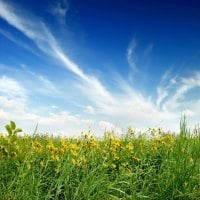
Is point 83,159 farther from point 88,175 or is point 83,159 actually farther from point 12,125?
point 12,125

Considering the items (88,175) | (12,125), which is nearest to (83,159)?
(88,175)

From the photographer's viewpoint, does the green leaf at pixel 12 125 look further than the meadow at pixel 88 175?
Yes

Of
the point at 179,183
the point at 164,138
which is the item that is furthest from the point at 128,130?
the point at 179,183

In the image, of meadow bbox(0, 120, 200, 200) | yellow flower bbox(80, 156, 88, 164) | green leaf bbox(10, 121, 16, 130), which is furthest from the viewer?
yellow flower bbox(80, 156, 88, 164)

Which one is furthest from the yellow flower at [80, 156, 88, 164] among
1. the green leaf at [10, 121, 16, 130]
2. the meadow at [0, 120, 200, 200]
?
the green leaf at [10, 121, 16, 130]

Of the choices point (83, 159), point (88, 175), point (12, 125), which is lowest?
point (88, 175)

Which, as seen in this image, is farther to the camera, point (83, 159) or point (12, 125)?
point (83, 159)

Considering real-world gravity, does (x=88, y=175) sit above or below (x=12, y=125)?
below

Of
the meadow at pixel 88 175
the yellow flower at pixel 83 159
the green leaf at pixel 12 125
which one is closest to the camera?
the meadow at pixel 88 175

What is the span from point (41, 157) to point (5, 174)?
1318 mm

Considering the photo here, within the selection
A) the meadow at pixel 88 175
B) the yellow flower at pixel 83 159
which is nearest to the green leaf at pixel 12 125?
the meadow at pixel 88 175

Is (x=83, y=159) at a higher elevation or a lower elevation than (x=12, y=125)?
lower

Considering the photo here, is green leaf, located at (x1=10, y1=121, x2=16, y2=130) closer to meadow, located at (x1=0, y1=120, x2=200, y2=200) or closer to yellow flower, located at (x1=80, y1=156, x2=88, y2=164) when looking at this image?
meadow, located at (x1=0, y1=120, x2=200, y2=200)

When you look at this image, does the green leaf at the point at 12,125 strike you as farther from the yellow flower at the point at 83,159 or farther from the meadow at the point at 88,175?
the yellow flower at the point at 83,159
